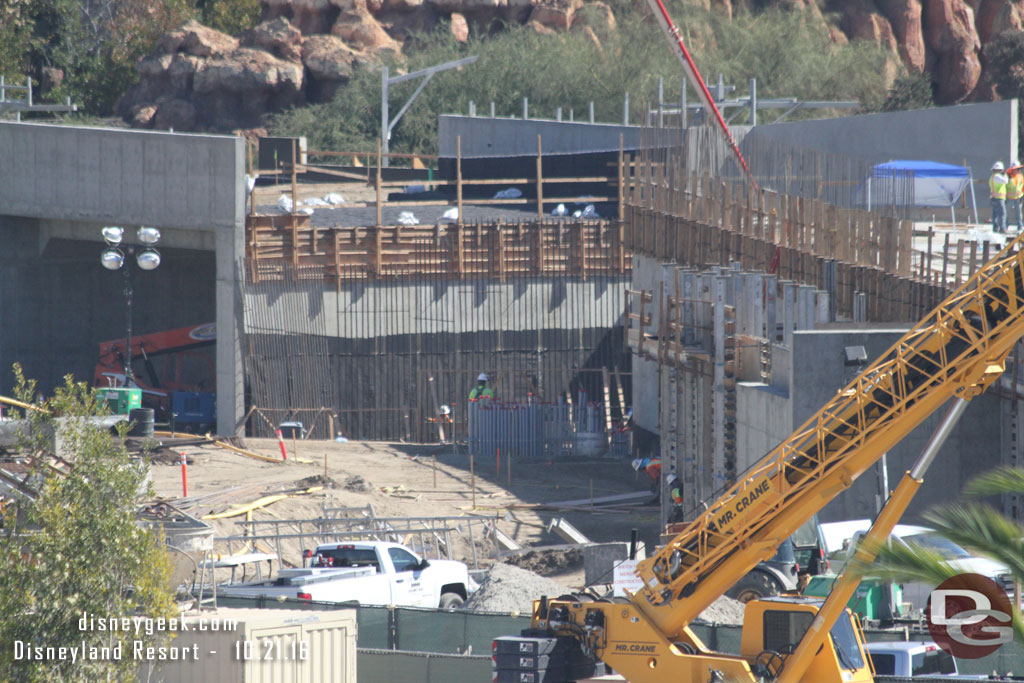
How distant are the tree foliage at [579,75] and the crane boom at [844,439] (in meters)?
58.2

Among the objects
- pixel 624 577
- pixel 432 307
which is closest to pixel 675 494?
pixel 624 577

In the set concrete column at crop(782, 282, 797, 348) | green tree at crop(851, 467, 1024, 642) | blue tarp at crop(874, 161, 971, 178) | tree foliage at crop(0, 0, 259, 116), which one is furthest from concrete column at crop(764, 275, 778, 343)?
tree foliage at crop(0, 0, 259, 116)

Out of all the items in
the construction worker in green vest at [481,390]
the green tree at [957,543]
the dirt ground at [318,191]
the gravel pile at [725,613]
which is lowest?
the gravel pile at [725,613]

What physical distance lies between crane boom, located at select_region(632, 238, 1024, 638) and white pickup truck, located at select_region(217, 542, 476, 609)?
5.88m

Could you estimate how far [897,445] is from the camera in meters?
22.7

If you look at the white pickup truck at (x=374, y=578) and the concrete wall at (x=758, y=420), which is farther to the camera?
the concrete wall at (x=758, y=420)

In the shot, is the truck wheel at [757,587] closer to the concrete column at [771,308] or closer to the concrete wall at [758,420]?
the concrete wall at [758,420]

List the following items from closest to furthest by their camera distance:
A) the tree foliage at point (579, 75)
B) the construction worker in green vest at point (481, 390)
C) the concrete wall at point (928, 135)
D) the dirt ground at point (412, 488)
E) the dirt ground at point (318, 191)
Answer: the dirt ground at point (412, 488), the construction worker in green vest at point (481, 390), the concrete wall at point (928, 135), the dirt ground at point (318, 191), the tree foliage at point (579, 75)

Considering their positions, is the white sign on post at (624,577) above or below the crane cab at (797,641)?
below

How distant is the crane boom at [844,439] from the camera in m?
14.9

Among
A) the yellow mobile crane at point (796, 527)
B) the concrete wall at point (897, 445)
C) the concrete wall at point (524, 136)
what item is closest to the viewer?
the yellow mobile crane at point (796, 527)

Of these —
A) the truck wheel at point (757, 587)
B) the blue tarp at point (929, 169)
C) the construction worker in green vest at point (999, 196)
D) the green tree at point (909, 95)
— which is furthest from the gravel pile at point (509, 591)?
the green tree at point (909, 95)

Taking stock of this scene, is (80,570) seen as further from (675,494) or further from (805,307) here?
(675,494)

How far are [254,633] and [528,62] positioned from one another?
63.7 m
